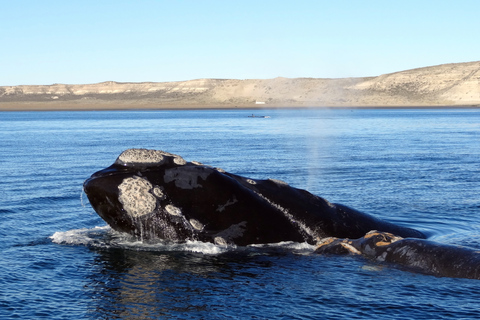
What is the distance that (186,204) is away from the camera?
12.1m

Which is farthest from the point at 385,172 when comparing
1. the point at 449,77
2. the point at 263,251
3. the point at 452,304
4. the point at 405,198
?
the point at 449,77

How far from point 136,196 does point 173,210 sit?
2.52 feet

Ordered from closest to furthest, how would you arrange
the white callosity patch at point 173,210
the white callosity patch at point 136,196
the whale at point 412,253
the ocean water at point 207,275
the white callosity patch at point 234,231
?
the ocean water at point 207,275
the whale at point 412,253
the white callosity patch at point 136,196
the white callosity patch at point 173,210
the white callosity patch at point 234,231

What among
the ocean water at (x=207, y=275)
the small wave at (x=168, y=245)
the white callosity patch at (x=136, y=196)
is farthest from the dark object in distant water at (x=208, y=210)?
the ocean water at (x=207, y=275)

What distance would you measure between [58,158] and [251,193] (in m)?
22.9

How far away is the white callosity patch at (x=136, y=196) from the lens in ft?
38.8

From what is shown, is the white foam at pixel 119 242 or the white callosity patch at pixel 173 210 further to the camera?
the white foam at pixel 119 242

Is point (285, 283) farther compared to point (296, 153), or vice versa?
point (296, 153)

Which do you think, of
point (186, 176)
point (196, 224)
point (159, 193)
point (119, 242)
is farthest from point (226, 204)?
point (119, 242)

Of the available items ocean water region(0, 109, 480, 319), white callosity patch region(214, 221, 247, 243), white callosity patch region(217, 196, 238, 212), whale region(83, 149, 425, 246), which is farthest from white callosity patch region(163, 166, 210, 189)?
ocean water region(0, 109, 480, 319)

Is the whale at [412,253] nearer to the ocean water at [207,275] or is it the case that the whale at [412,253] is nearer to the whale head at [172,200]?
the ocean water at [207,275]

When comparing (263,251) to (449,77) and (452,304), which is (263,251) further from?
(449,77)

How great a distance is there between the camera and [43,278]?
1123cm

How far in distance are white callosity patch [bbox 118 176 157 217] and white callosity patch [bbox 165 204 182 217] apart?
10.4 inches
